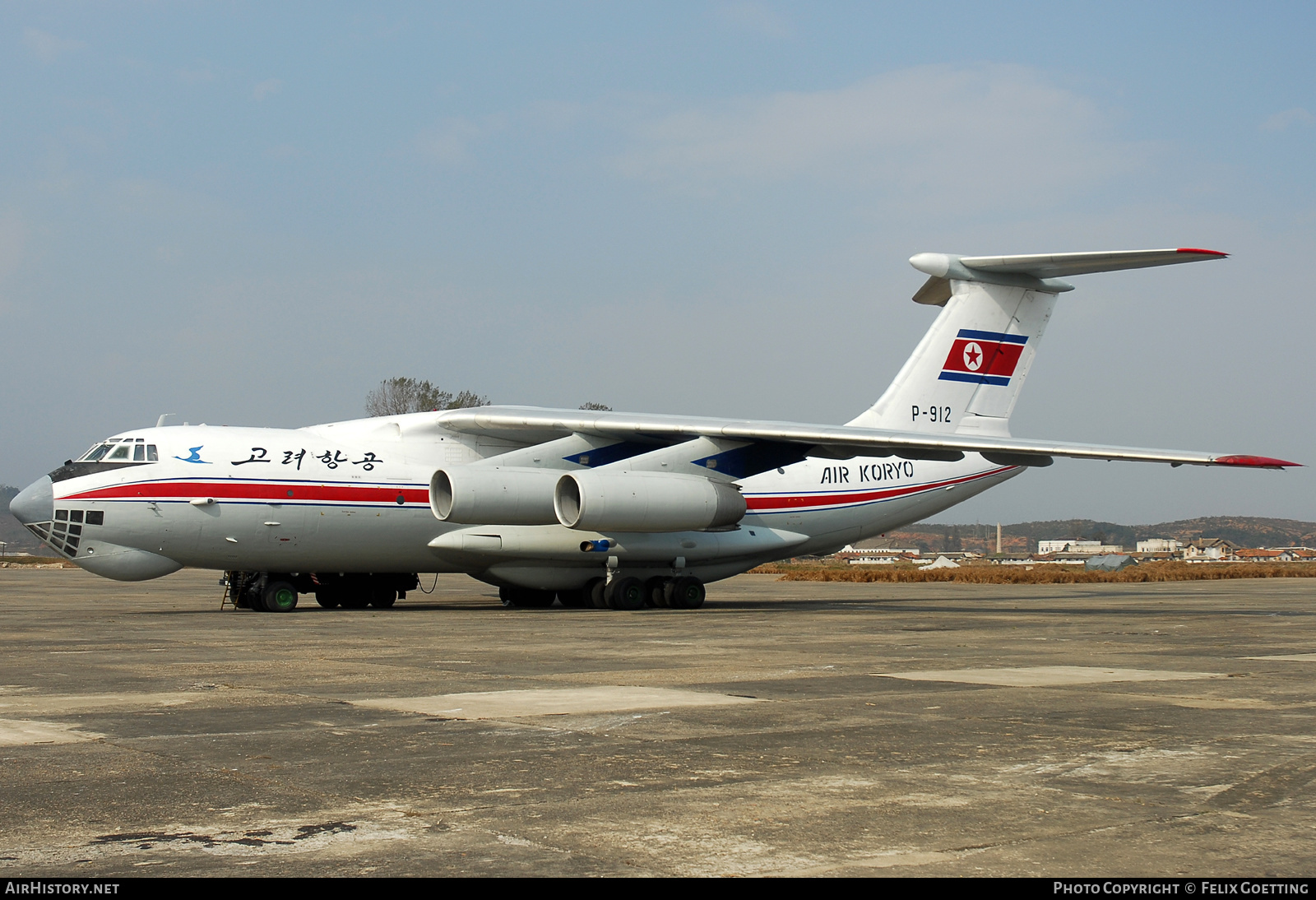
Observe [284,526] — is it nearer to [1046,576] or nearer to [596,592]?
[596,592]

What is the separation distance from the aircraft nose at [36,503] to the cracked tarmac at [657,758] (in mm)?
4838

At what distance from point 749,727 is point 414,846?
2417 millimetres

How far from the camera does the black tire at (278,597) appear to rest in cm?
1614

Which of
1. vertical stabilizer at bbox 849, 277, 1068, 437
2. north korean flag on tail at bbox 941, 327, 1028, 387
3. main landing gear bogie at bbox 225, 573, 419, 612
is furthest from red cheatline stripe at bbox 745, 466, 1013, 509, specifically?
main landing gear bogie at bbox 225, 573, 419, 612

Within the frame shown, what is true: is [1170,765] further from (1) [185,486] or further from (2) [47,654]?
(1) [185,486]

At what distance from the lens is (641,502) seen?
15469 mm

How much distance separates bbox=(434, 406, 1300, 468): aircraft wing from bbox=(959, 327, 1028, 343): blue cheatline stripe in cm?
349

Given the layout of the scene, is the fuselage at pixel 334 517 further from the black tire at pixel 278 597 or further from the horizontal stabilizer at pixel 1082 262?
the horizontal stabilizer at pixel 1082 262

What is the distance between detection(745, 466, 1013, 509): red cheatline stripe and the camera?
18.4 m

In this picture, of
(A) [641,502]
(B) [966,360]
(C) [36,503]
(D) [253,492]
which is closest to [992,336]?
(B) [966,360]

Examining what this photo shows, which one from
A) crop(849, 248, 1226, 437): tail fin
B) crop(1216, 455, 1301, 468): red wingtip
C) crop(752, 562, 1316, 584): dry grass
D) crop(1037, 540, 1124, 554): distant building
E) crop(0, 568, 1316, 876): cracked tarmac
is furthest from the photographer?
crop(1037, 540, 1124, 554): distant building

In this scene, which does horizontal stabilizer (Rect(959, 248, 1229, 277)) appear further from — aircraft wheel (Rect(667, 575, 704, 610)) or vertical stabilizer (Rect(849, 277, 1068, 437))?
aircraft wheel (Rect(667, 575, 704, 610))

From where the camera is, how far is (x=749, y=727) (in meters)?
5.54

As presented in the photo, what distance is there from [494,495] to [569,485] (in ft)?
3.23
